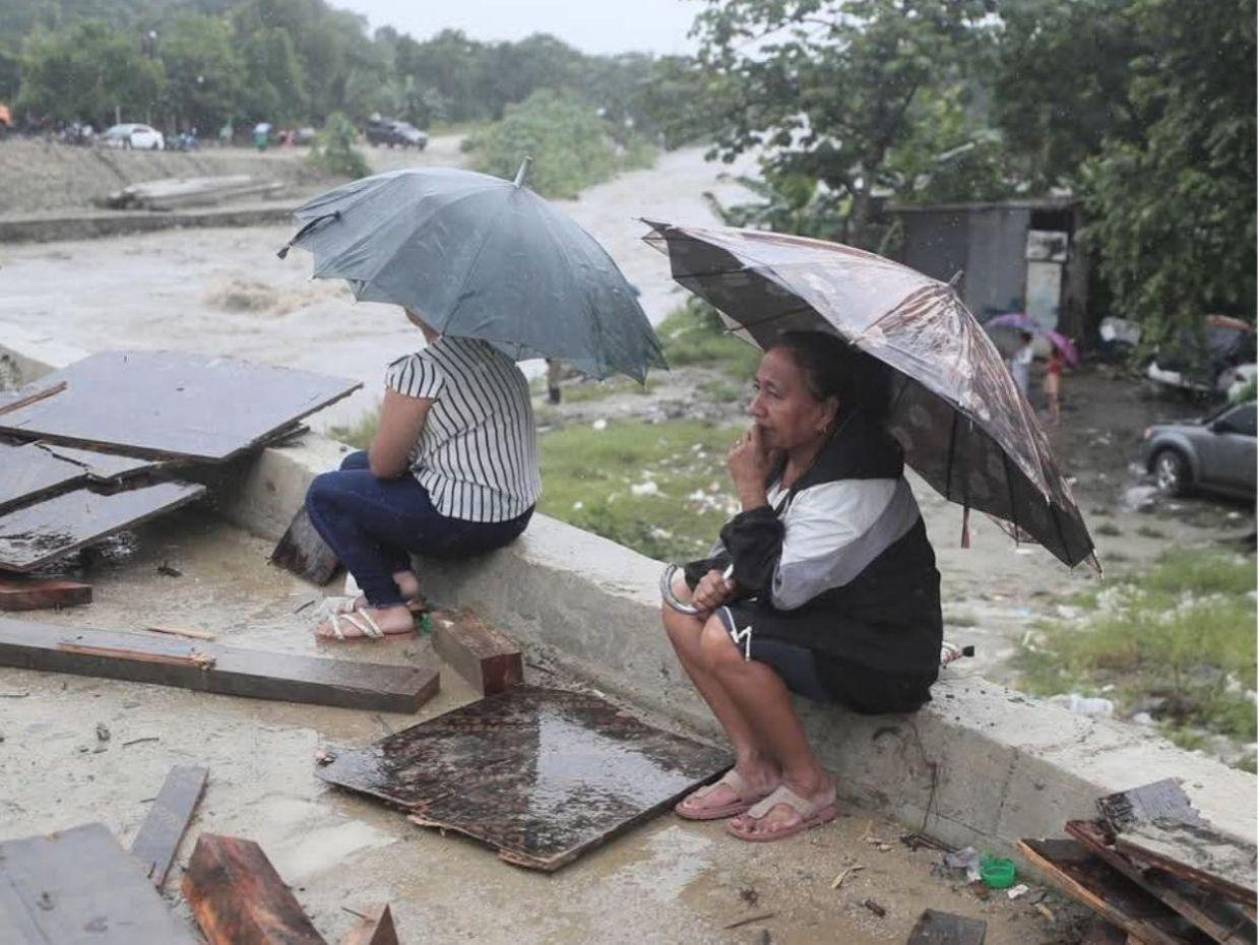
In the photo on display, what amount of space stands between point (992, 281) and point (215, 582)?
1798 cm

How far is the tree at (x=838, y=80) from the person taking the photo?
18734mm

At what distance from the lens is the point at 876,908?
3.19 metres

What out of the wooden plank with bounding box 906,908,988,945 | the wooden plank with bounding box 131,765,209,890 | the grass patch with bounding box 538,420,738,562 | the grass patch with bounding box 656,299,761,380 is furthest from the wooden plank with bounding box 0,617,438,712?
the grass patch with bounding box 656,299,761,380

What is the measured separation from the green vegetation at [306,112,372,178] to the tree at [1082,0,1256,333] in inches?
850

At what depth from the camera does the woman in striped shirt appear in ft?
14.8

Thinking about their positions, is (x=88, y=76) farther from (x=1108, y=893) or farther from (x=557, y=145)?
(x=1108, y=893)

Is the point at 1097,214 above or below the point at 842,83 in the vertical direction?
below

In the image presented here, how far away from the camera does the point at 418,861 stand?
11.1 ft

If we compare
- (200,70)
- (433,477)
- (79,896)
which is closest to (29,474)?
(433,477)

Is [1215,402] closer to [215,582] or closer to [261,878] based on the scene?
[215,582]

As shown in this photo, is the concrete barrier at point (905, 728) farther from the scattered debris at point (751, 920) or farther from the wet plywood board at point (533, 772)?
the scattered debris at point (751, 920)

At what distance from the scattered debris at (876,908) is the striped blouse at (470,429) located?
1.93 meters

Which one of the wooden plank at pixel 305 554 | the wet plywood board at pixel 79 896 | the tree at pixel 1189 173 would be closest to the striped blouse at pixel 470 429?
the wooden plank at pixel 305 554

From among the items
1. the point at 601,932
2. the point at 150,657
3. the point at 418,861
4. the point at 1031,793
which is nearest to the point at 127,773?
the point at 150,657
